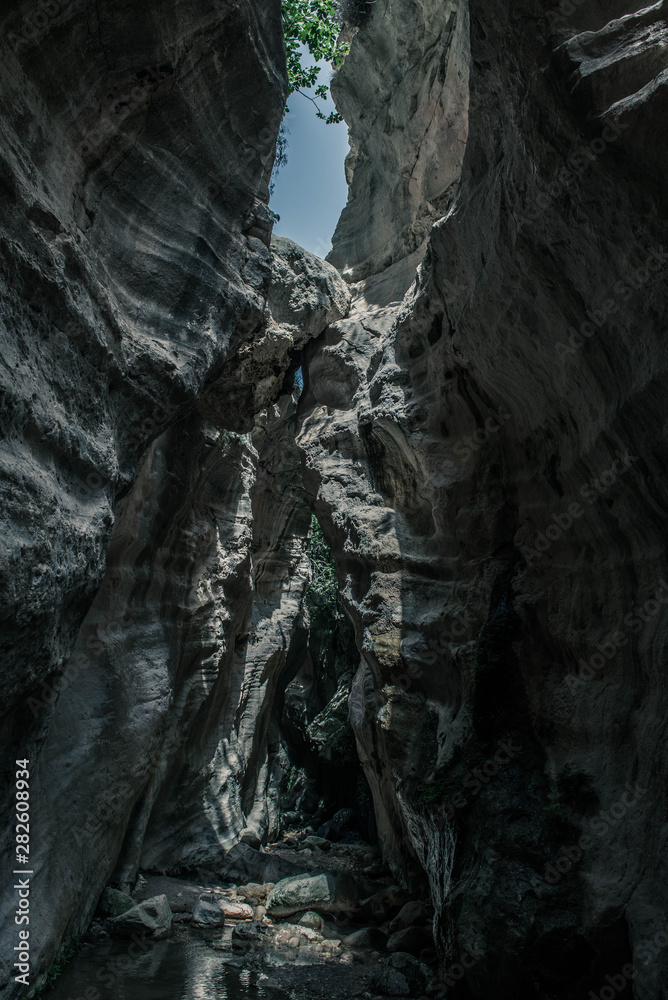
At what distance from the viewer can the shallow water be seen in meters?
Answer: 5.36

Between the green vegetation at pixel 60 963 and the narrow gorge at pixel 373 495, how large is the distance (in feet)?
0.16

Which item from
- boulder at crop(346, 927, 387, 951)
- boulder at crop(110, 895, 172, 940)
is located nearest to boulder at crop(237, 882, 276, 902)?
boulder at crop(110, 895, 172, 940)

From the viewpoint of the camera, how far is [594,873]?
4.71 m

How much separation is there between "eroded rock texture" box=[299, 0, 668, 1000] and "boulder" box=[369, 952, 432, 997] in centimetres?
59

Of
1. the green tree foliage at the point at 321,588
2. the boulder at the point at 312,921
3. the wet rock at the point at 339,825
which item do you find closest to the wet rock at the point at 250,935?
the boulder at the point at 312,921

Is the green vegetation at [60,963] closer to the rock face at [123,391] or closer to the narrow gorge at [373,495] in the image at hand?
the narrow gorge at [373,495]

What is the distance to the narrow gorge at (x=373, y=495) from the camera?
387 centimetres

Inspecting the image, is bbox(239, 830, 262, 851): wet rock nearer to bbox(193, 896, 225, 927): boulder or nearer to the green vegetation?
bbox(193, 896, 225, 927): boulder

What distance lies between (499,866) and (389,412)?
5949mm

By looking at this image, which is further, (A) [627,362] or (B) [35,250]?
(A) [627,362]

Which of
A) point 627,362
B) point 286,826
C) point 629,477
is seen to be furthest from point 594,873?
point 286,826

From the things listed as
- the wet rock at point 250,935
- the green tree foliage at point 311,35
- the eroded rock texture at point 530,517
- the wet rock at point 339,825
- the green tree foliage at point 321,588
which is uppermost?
the green tree foliage at point 311,35

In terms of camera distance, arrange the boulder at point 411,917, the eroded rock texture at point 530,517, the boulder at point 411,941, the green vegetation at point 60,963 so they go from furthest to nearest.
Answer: the boulder at point 411,917 → the boulder at point 411,941 → the green vegetation at point 60,963 → the eroded rock texture at point 530,517

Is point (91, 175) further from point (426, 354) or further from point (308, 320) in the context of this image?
point (308, 320)
